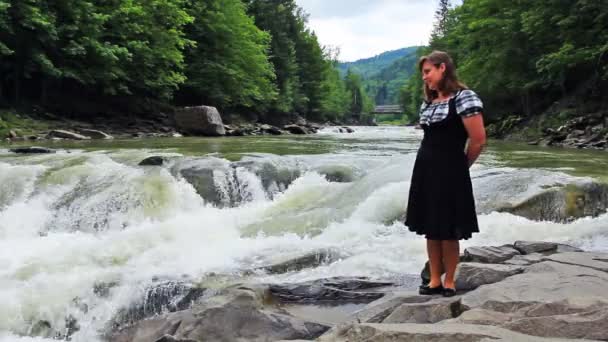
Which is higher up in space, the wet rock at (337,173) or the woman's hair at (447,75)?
the woman's hair at (447,75)

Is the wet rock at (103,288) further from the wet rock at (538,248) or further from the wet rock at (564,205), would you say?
the wet rock at (564,205)

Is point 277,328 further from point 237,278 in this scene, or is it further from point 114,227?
point 114,227

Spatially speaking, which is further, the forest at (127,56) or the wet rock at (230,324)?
the forest at (127,56)

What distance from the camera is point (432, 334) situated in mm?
2910

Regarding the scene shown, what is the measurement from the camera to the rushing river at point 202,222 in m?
5.90

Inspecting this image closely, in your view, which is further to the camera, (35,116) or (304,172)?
(35,116)

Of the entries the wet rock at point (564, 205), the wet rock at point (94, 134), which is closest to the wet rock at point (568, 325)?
the wet rock at point (564, 205)

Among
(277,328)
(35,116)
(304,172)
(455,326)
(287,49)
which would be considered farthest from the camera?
(287,49)

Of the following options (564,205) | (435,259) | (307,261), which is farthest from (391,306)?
(564,205)

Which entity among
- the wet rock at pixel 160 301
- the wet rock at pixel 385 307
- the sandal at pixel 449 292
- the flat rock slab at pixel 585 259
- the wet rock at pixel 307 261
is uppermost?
the flat rock slab at pixel 585 259

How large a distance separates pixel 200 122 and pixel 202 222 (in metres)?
16.1

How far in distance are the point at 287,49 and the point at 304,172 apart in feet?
129

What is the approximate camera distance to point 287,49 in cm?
4856

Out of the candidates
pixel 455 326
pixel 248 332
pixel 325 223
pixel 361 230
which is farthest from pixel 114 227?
pixel 455 326
